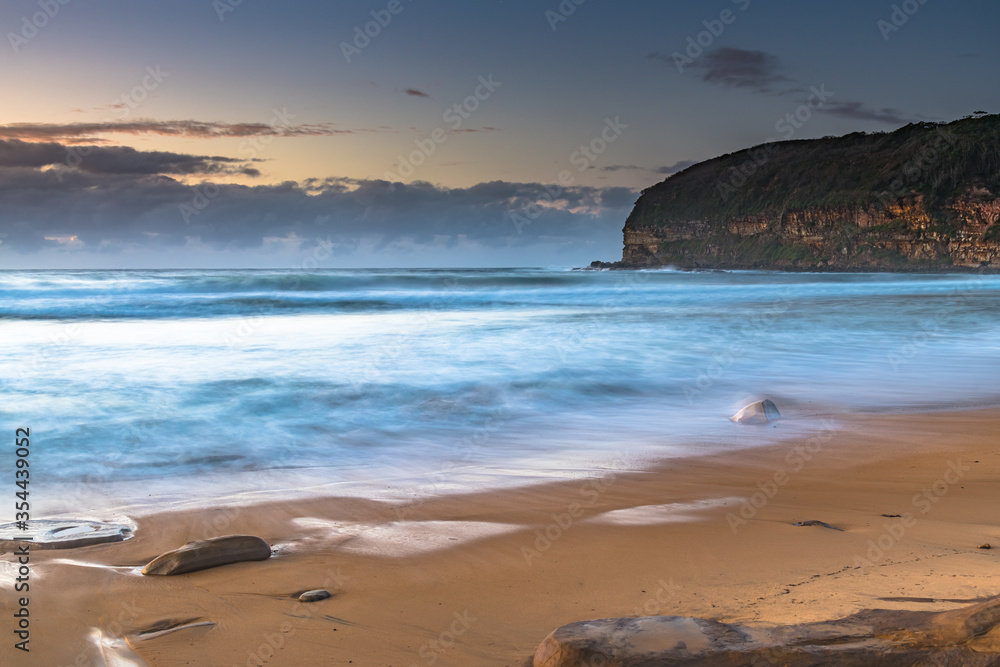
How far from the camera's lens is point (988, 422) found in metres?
6.65

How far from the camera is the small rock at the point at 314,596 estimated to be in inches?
113

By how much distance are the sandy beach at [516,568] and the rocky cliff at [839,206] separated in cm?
9010

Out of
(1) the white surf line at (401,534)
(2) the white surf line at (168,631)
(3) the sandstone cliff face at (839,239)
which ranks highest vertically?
(3) the sandstone cliff face at (839,239)

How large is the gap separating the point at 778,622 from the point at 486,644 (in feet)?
3.20

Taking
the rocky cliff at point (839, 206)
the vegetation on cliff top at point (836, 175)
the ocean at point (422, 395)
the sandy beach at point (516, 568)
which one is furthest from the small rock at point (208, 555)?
the vegetation on cliff top at point (836, 175)

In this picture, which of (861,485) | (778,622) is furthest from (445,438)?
(778,622)

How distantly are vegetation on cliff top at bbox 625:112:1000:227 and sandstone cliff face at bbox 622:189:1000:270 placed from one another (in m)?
1.41

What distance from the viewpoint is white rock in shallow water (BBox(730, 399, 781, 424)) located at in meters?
6.99

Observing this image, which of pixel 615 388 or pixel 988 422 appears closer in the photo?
pixel 988 422

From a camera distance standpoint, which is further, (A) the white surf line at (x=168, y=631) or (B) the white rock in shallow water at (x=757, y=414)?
(B) the white rock in shallow water at (x=757, y=414)

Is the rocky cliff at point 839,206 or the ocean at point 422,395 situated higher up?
the rocky cliff at point 839,206

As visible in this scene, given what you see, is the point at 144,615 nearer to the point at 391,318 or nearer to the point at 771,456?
the point at 771,456

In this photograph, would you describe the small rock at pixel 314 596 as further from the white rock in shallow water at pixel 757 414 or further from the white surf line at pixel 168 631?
the white rock in shallow water at pixel 757 414

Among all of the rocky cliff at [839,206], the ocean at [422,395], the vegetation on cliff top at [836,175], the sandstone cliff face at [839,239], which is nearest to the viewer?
the ocean at [422,395]
